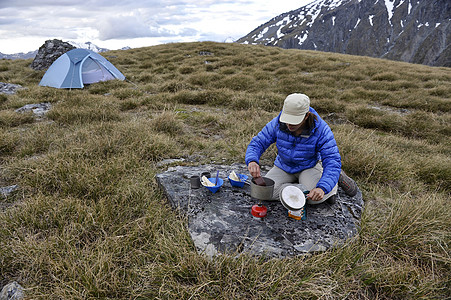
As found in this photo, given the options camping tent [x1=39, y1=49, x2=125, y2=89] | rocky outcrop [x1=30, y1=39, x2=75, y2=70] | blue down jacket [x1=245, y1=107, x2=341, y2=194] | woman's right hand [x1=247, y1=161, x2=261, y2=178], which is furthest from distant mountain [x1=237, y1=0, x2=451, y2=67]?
woman's right hand [x1=247, y1=161, x2=261, y2=178]

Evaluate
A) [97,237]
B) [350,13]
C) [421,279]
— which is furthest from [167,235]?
[350,13]

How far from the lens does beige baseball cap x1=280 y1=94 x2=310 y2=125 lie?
279 cm

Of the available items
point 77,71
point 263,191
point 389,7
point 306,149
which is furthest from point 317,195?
point 389,7

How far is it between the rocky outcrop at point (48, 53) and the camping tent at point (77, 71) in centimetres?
386

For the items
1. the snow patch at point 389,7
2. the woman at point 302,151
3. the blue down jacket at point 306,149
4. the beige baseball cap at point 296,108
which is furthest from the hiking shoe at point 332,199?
the snow patch at point 389,7

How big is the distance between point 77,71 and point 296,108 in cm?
1061

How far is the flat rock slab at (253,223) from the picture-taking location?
234 centimetres

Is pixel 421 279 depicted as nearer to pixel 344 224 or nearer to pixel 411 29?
pixel 344 224

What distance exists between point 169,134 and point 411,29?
535ft

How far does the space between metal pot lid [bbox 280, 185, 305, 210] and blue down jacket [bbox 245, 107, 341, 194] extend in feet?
1.07

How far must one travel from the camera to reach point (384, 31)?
139500 mm

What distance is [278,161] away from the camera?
354 centimetres

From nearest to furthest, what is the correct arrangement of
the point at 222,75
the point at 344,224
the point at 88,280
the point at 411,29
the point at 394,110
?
1. the point at 88,280
2. the point at 344,224
3. the point at 394,110
4. the point at 222,75
5. the point at 411,29

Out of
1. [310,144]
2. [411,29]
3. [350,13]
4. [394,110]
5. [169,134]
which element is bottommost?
[394,110]
